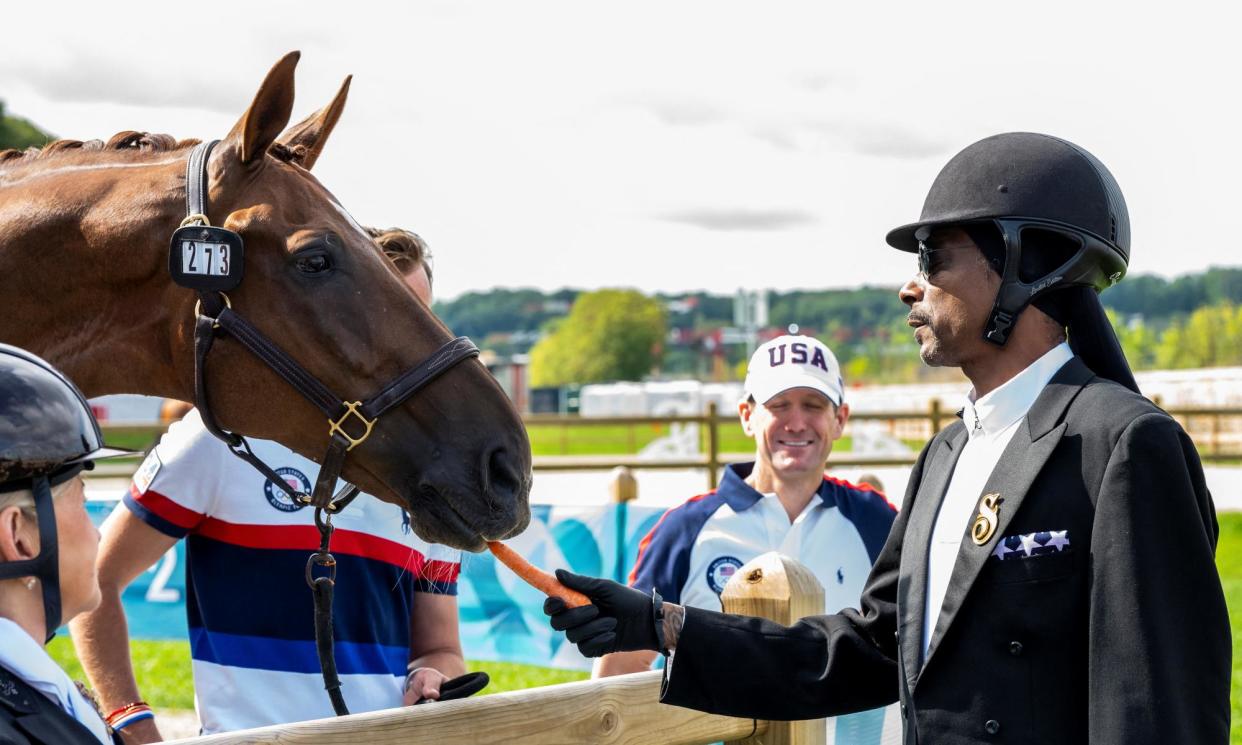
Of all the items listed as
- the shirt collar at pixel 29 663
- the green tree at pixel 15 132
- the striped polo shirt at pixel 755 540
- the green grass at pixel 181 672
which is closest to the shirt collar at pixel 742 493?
the striped polo shirt at pixel 755 540

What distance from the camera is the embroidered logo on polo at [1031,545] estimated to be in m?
1.92

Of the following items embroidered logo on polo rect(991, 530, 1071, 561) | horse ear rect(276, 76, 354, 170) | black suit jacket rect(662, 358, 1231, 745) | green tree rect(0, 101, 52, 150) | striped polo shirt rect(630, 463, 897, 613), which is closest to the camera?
black suit jacket rect(662, 358, 1231, 745)

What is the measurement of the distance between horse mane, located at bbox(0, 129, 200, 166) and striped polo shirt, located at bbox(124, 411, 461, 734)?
2.22ft

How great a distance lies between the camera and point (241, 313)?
2.49 metres

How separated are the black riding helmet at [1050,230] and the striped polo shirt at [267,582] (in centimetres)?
157

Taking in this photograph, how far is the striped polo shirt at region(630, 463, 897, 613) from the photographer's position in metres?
3.78

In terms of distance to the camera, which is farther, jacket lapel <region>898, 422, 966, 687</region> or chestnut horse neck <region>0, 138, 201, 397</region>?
chestnut horse neck <region>0, 138, 201, 397</region>

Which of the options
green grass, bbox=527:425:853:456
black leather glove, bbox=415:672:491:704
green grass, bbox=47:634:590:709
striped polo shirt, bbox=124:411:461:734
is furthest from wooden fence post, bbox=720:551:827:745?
green grass, bbox=527:425:853:456

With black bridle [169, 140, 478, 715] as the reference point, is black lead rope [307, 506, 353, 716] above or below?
below

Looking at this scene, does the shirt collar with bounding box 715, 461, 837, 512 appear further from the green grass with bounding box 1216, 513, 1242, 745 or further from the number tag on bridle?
the number tag on bridle

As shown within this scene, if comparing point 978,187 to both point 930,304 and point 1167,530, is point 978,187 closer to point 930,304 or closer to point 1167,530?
point 930,304

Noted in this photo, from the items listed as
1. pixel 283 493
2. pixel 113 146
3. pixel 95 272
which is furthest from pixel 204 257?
pixel 283 493

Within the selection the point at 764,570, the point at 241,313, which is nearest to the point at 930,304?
the point at 764,570

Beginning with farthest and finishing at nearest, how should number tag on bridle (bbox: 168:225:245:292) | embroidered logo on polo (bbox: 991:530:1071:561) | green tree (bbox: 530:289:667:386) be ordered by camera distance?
1. green tree (bbox: 530:289:667:386)
2. number tag on bridle (bbox: 168:225:245:292)
3. embroidered logo on polo (bbox: 991:530:1071:561)
